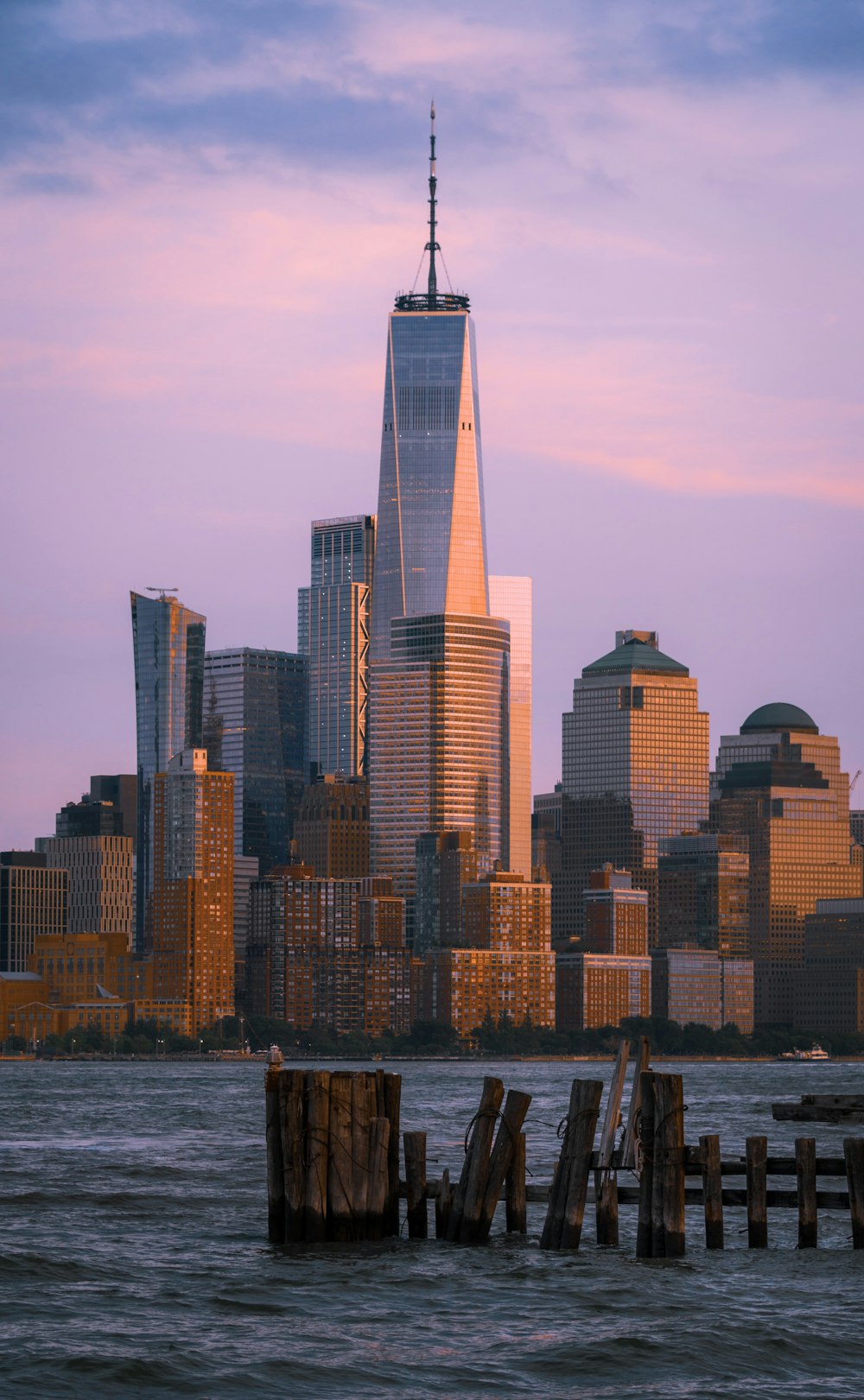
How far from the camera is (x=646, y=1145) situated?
40.2 m

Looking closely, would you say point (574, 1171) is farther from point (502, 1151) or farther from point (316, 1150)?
point (316, 1150)

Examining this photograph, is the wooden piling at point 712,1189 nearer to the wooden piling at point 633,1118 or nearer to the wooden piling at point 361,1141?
the wooden piling at point 633,1118

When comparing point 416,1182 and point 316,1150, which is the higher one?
point 316,1150

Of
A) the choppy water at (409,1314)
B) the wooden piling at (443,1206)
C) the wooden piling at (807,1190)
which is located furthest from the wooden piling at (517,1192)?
Result: the wooden piling at (807,1190)

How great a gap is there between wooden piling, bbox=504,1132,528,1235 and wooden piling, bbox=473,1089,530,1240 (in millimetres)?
107

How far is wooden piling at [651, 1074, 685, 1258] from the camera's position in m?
40.1

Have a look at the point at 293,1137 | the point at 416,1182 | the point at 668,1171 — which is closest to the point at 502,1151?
the point at 416,1182

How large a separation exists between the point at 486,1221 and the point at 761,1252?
4.96 meters

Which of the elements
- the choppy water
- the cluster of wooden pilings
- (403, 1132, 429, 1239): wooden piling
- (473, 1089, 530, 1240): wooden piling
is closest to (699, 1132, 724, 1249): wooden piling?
the cluster of wooden pilings

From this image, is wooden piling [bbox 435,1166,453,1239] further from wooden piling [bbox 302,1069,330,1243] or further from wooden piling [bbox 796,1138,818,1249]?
wooden piling [bbox 796,1138,818,1249]

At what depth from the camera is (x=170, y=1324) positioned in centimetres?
3881

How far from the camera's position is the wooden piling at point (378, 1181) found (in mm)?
42500

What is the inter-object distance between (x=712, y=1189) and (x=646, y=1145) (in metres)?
1.64

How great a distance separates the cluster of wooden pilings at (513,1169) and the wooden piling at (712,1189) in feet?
0.07
